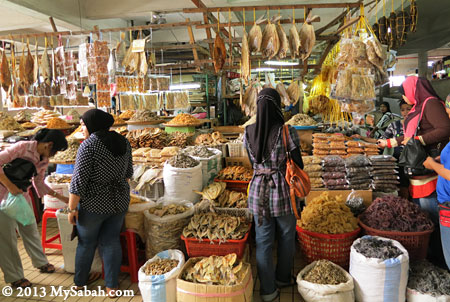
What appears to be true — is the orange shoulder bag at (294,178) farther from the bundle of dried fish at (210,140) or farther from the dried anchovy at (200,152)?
the bundle of dried fish at (210,140)

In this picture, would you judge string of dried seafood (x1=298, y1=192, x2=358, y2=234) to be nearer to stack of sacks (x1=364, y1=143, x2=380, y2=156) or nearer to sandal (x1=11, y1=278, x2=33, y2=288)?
stack of sacks (x1=364, y1=143, x2=380, y2=156)

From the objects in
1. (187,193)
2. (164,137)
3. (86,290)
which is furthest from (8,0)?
(86,290)

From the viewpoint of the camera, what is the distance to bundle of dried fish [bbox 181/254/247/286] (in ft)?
8.43

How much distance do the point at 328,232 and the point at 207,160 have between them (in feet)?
5.85

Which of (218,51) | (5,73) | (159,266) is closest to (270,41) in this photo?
(218,51)

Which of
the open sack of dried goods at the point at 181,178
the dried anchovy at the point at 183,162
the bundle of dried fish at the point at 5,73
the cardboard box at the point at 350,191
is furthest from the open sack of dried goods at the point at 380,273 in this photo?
the bundle of dried fish at the point at 5,73

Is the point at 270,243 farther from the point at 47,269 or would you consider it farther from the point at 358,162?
the point at 47,269

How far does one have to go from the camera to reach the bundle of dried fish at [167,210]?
3.25m

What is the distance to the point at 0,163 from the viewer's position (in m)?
2.87

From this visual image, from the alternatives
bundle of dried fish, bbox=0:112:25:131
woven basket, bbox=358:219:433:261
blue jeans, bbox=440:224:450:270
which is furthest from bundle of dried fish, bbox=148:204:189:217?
→ bundle of dried fish, bbox=0:112:25:131

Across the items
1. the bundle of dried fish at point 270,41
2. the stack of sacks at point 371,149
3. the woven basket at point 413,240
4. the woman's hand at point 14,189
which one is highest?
the bundle of dried fish at point 270,41

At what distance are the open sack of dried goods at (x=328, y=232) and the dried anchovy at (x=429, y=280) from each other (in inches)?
22.9

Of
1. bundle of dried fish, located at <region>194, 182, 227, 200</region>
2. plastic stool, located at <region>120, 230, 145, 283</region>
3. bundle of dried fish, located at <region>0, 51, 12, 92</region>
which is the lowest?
plastic stool, located at <region>120, 230, 145, 283</region>

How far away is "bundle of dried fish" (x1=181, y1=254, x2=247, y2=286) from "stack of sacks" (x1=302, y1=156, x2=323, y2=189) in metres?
1.51
